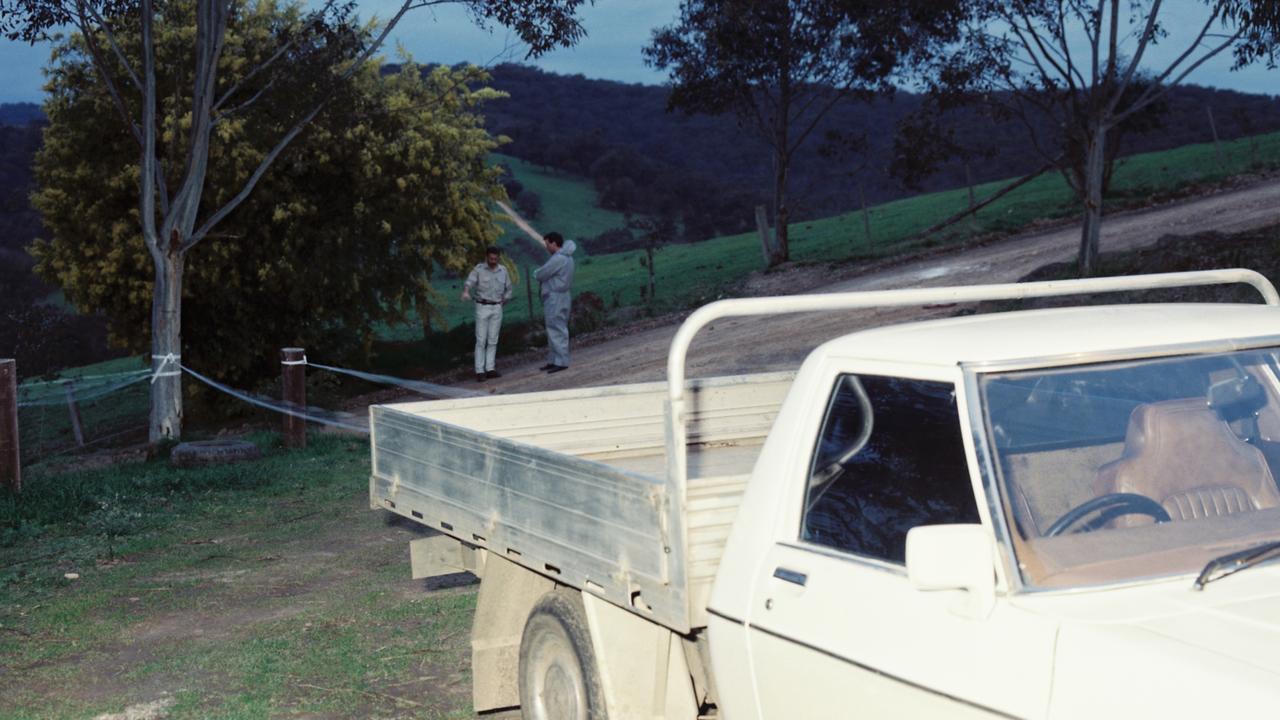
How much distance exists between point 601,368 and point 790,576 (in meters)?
17.8

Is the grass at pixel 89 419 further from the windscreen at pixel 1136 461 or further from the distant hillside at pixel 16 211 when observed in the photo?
Result: the distant hillside at pixel 16 211

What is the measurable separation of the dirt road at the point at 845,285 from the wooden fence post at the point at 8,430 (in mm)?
8871

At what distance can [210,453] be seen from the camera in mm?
14227

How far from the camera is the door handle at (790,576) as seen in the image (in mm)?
3748

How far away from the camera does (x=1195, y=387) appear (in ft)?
12.2

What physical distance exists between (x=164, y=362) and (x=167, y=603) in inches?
416

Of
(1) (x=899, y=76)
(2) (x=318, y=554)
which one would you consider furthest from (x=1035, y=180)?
(2) (x=318, y=554)

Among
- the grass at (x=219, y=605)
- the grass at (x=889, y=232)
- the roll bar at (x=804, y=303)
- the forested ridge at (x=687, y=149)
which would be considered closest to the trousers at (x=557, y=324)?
the grass at (x=889, y=232)

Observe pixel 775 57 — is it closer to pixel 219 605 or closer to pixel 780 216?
pixel 780 216

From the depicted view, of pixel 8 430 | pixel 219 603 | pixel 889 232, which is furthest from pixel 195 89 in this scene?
pixel 889 232

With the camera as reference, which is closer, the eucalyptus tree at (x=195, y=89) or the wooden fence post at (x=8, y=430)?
the wooden fence post at (x=8, y=430)

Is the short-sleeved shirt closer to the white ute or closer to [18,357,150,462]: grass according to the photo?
[18,357,150,462]: grass

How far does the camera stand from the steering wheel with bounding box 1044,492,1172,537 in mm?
3459

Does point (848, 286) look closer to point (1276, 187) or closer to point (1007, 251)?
point (1007, 251)
